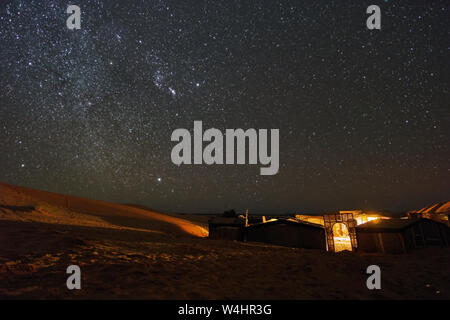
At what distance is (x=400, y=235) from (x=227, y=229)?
15.5 meters

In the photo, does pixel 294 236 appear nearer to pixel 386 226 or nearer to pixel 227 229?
pixel 386 226

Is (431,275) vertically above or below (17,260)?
below

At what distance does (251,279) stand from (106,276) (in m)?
3.77

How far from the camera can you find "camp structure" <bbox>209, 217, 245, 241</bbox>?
26.4m

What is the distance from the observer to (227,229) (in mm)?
27016

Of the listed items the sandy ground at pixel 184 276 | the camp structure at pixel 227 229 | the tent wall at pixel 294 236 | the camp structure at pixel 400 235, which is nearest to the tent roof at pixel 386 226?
the camp structure at pixel 400 235

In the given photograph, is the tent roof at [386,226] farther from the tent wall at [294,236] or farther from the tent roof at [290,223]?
the tent roof at [290,223]

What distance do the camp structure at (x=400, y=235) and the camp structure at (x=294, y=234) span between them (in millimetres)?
4597

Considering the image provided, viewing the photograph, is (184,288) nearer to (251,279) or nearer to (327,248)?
(251,279)

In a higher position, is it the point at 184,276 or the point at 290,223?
the point at 290,223

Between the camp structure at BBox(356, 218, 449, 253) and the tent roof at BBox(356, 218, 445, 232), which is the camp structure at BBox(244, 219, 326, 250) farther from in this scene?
the tent roof at BBox(356, 218, 445, 232)

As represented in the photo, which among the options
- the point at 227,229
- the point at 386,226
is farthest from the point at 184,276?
the point at 227,229
